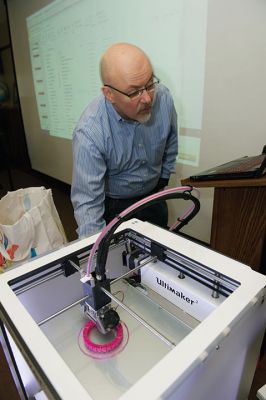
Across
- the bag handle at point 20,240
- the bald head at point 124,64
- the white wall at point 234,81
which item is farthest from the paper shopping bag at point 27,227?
the white wall at point 234,81

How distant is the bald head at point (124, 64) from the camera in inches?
36.4

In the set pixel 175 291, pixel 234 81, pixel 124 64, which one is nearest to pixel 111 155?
pixel 124 64

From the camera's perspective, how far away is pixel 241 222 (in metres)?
0.94

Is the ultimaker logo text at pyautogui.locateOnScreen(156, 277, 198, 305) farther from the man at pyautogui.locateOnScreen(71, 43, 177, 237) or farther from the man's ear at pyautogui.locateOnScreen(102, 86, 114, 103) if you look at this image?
the man's ear at pyautogui.locateOnScreen(102, 86, 114, 103)

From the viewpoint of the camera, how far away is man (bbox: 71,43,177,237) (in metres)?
0.95

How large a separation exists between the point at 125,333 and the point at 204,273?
210mm

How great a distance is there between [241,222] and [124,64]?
0.69 meters

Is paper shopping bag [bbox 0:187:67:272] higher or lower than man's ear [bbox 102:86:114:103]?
lower

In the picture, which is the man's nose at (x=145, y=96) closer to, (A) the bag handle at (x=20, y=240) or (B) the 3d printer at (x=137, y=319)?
(B) the 3d printer at (x=137, y=319)

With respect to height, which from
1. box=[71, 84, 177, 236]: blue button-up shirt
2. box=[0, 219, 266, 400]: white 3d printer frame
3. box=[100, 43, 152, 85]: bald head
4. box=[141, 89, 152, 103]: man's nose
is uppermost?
box=[100, 43, 152, 85]: bald head

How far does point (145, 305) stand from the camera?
64cm

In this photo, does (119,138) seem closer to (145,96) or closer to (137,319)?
(145,96)

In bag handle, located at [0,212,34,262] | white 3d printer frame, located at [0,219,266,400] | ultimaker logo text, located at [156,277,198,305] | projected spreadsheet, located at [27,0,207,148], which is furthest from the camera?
projected spreadsheet, located at [27,0,207,148]

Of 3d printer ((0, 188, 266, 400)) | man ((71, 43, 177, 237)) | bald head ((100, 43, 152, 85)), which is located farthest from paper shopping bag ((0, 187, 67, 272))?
bald head ((100, 43, 152, 85))
